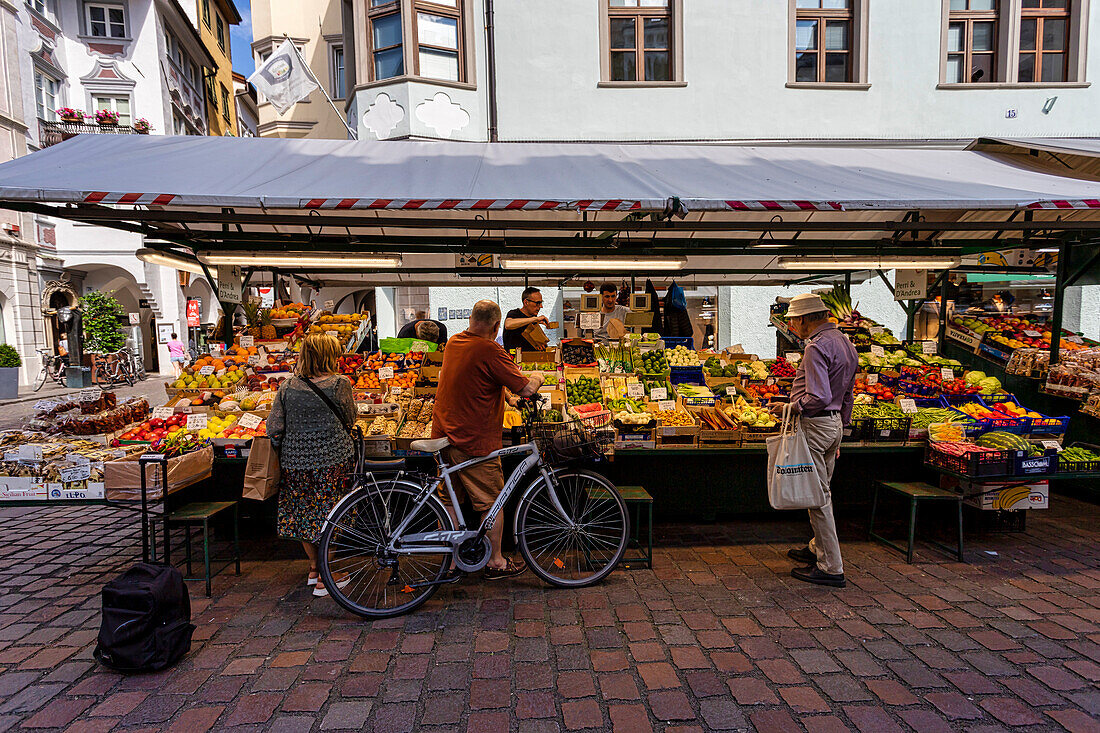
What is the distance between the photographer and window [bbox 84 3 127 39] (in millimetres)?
22750

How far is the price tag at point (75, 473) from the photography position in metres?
4.08

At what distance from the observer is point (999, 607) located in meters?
3.85

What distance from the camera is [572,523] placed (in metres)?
4.19

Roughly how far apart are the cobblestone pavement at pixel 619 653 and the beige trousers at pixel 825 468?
0.23 metres

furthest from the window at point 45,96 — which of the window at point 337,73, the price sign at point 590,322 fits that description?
the price sign at point 590,322

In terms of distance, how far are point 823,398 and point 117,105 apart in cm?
2900

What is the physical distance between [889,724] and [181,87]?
34.5m

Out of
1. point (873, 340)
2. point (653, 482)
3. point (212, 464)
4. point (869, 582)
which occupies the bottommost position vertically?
point (869, 582)

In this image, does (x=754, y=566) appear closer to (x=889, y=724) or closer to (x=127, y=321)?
(x=889, y=724)

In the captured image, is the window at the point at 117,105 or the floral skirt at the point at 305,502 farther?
the window at the point at 117,105

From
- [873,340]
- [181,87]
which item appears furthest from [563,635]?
[181,87]

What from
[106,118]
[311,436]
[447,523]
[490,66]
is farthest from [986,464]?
[106,118]

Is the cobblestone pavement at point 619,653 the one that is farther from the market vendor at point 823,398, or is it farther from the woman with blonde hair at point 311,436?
the woman with blonde hair at point 311,436

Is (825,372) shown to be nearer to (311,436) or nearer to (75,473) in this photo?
(311,436)
